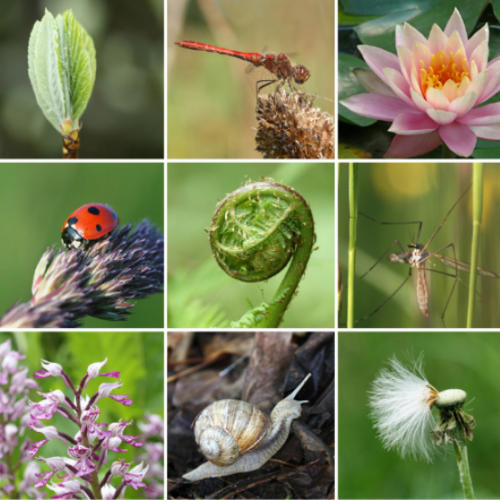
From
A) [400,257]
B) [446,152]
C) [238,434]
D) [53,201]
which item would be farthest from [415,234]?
[53,201]

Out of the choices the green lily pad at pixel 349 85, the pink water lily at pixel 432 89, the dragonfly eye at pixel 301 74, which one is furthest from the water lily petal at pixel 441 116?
the dragonfly eye at pixel 301 74

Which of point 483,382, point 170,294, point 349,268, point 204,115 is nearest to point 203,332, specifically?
point 170,294

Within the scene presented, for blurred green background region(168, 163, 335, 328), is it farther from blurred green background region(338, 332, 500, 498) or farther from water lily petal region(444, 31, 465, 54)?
water lily petal region(444, 31, 465, 54)

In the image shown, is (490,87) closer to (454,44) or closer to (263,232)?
(454,44)

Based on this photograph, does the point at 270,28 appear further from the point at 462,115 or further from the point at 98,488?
the point at 98,488

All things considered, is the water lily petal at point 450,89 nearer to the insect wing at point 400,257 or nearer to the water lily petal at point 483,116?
the water lily petal at point 483,116

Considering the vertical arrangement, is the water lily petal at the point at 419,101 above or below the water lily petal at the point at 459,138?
above
